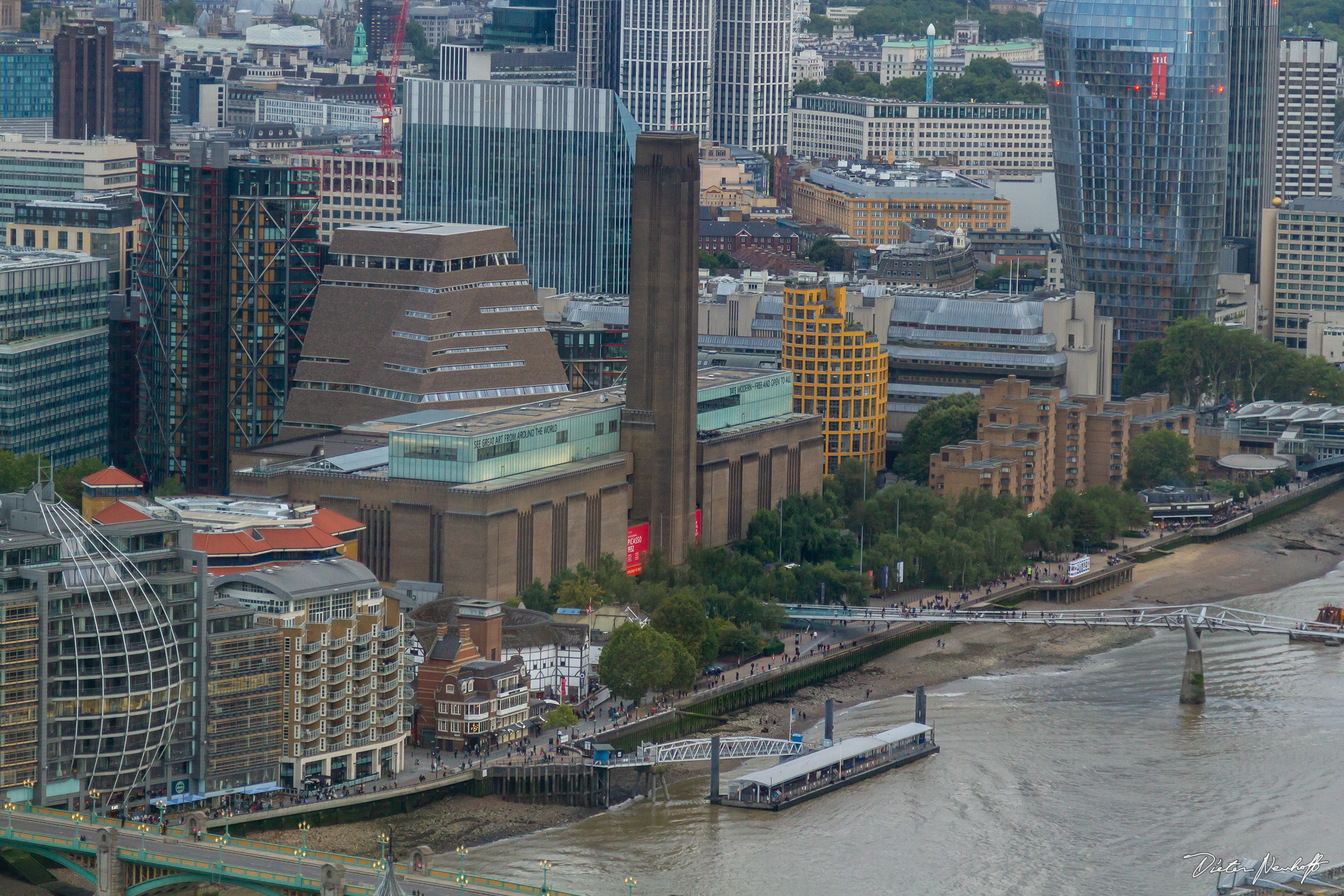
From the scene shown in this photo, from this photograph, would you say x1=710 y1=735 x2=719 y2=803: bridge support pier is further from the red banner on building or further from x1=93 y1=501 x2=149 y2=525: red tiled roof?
the red banner on building

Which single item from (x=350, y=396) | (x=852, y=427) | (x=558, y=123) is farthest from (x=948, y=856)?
(x=558, y=123)

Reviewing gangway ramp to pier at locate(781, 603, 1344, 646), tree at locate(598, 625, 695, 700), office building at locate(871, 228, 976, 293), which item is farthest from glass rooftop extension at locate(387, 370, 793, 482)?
office building at locate(871, 228, 976, 293)

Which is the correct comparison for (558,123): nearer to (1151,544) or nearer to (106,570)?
Result: (1151,544)

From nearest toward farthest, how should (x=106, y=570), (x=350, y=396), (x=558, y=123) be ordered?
(x=106, y=570), (x=350, y=396), (x=558, y=123)

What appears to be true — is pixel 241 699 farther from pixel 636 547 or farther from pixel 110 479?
pixel 636 547
